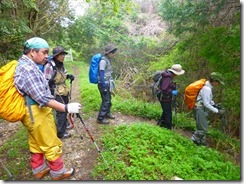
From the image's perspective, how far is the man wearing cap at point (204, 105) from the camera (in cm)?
559

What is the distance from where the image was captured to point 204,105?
568 cm

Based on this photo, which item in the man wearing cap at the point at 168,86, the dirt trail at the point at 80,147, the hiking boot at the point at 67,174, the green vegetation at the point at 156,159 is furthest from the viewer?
the man wearing cap at the point at 168,86

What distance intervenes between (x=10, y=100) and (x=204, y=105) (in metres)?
3.99

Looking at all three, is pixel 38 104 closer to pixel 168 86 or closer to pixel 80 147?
pixel 80 147

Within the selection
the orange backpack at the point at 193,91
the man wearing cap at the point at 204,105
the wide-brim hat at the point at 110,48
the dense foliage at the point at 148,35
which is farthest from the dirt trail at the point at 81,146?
the dense foliage at the point at 148,35

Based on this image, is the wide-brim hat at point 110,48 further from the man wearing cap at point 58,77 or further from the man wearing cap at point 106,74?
the man wearing cap at point 58,77

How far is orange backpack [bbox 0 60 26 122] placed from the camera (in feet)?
11.7

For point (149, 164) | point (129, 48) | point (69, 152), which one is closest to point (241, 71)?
point (149, 164)

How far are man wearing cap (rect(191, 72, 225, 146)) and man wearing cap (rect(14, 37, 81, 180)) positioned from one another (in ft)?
10.3

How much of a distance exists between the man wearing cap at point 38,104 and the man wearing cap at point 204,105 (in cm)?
315

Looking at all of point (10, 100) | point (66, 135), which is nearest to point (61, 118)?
point (66, 135)

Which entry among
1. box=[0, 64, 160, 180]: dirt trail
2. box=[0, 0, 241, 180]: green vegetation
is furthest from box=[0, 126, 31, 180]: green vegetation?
box=[0, 64, 160, 180]: dirt trail

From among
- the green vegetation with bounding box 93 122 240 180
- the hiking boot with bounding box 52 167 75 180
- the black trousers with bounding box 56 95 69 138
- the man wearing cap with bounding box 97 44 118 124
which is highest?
the man wearing cap with bounding box 97 44 118 124

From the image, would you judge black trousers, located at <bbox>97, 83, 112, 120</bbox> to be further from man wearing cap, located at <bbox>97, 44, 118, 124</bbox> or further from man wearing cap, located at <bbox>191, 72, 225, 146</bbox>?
man wearing cap, located at <bbox>191, 72, 225, 146</bbox>
